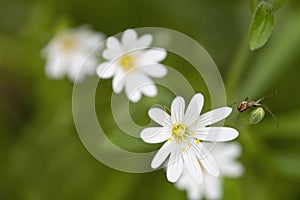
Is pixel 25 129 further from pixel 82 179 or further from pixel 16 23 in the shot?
pixel 16 23

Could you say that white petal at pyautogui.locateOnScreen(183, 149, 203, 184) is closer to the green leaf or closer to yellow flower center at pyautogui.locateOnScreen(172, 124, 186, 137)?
yellow flower center at pyautogui.locateOnScreen(172, 124, 186, 137)

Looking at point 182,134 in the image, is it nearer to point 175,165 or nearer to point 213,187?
point 175,165

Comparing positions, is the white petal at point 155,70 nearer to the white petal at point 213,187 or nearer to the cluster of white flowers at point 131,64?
the cluster of white flowers at point 131,64

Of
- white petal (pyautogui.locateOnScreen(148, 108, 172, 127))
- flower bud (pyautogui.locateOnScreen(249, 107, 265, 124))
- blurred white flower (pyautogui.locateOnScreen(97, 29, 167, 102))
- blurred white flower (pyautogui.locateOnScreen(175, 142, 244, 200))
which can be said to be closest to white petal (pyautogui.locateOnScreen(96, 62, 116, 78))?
blurred white flower (pyautogui.locateOnScreen(97, 29, 167, 102))

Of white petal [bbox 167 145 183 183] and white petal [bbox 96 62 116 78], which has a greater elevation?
white petal [bbox 96 62 116 78]

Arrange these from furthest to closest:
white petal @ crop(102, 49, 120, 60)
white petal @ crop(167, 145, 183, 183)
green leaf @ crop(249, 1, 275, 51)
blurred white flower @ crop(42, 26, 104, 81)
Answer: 1. blurred white flower @ crop(42, 26, 104, 81)
2. white petal @ crop(102, 49, 120, 60)
3. green leaf @ crop(249, 1, 275, 51)
4. white petal @ crop(167, 145, 183, 183)

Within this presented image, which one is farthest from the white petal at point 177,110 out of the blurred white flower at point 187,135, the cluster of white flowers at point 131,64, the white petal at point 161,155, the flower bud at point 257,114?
the cluster of white flowers at point 131,64


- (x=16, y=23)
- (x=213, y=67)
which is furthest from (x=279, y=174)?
(x=16, y=23)
